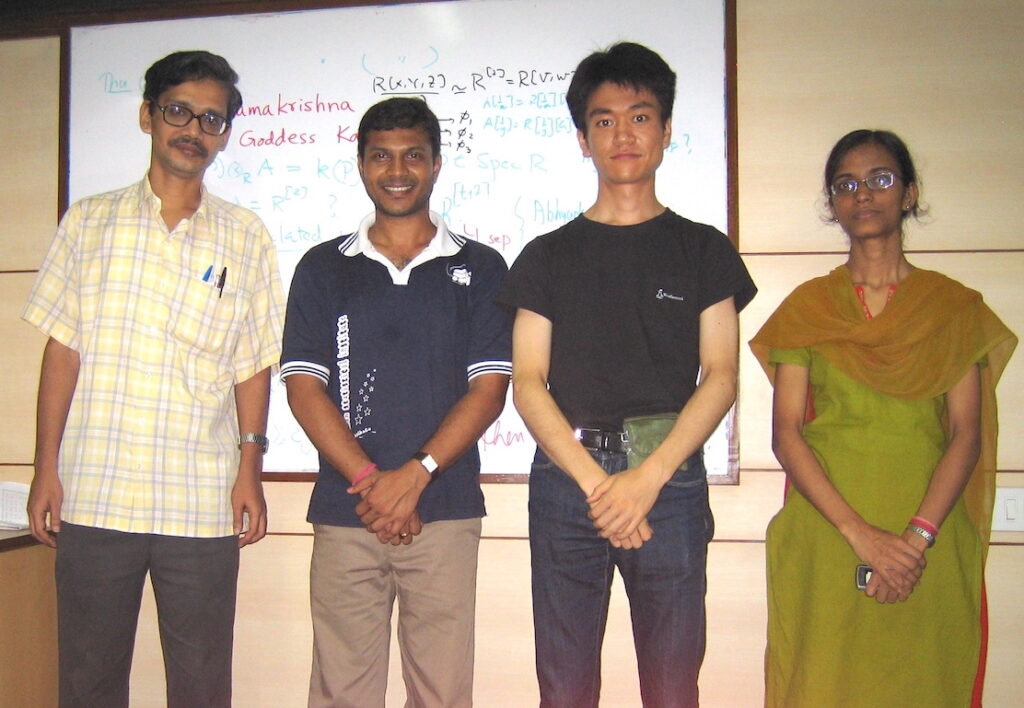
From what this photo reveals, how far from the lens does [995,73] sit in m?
2.03

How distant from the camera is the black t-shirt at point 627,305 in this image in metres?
1.53

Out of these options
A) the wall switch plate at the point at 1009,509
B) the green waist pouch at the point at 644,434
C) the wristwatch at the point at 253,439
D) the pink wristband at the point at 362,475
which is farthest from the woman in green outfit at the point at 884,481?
the wristwatch at the point at 253,439

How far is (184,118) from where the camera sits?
1.85 m

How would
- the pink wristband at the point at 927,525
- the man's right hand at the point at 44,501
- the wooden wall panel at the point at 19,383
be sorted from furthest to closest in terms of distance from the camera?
the wooden wall panel at the point at 19,383
the man's right hand at the point at 44,501
the pink wristband at the point at 927,525

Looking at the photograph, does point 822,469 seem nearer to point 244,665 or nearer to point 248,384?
point 248,384

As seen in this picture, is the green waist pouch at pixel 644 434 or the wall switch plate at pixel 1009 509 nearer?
the green waist pouch at pixel 644 434

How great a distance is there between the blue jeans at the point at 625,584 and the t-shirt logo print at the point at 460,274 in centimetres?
51

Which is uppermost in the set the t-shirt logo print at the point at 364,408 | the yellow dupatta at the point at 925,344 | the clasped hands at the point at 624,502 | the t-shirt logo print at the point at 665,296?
the t-shirt logo print at the point at 665,296

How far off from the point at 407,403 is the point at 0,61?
187cm

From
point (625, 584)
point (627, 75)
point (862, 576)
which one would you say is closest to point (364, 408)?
point (625, 584)

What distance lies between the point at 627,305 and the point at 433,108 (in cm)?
99

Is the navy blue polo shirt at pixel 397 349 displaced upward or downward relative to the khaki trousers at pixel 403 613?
upward

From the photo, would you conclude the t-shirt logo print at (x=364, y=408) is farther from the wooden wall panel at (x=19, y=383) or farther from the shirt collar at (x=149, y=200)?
the wooden wall panel at (x=19, y=383)

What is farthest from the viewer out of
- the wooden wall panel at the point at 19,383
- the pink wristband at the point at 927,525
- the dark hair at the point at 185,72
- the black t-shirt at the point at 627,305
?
the wooden wall panel at the point at 19,383
